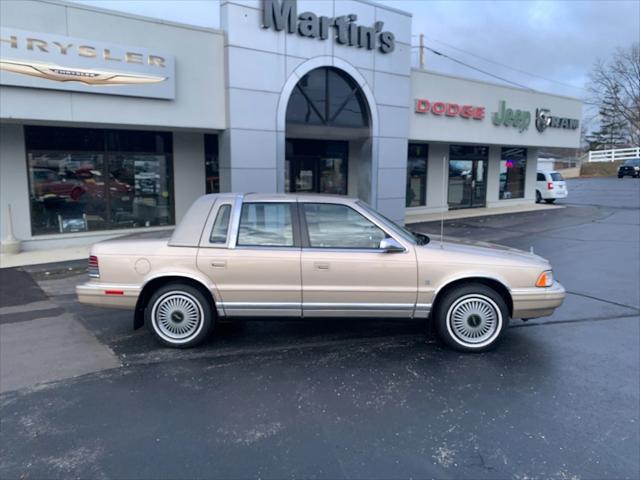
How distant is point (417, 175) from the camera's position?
2003 centimetres

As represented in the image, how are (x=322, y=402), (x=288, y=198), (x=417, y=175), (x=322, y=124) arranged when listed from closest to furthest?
(x=322, y=402) < (x=288, y=198) < (x=322, y=124) < (x=417, y=175)

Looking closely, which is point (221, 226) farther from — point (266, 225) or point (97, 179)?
point (97, 179)

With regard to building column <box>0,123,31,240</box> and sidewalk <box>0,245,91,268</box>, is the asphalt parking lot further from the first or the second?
building column <box>0,123,31,240</box>

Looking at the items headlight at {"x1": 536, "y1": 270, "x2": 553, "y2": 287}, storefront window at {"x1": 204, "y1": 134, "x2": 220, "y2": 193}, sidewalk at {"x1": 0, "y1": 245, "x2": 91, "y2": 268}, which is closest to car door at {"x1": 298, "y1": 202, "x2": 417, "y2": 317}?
headlight at {"x1": 536, "y1": 270, "x2": 553, "y2": 287}

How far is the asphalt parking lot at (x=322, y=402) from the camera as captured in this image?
3201 mm

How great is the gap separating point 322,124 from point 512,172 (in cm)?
1367

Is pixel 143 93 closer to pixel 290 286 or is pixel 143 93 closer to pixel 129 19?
pixel 129 19

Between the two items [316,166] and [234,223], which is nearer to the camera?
[234,223]

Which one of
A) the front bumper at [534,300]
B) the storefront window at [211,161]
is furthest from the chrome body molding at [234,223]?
the storefront window at [211,161]

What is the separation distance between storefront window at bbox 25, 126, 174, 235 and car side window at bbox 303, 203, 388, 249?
896cm

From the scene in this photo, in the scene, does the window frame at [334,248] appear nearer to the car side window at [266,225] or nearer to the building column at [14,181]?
the car side window at [266,225]

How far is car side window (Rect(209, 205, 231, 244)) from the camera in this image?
5.13 m

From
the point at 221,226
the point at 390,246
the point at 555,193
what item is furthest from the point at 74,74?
the point at 555,193

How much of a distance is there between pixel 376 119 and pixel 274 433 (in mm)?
12446
